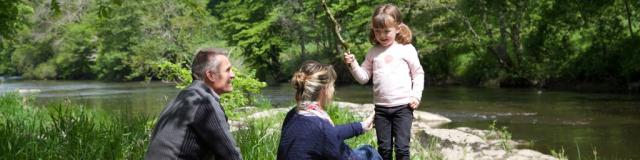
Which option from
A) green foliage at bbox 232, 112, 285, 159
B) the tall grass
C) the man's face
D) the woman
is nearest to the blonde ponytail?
the woman

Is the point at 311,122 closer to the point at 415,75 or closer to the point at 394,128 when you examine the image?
the point at 394,128

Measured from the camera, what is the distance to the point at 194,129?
9.73 ft

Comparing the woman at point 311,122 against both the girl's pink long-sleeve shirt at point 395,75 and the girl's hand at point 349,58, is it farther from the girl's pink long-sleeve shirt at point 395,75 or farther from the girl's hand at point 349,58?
the girl's pink long-sleeve shirt at point 395,75

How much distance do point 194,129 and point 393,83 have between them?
5.69 ft

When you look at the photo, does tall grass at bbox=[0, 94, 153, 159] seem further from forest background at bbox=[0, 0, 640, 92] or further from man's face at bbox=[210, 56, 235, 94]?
man's face at bbox=[210, 56, 235, 94]

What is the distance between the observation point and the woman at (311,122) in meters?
3.40

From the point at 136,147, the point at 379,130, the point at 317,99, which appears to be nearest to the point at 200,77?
the point at 317,99

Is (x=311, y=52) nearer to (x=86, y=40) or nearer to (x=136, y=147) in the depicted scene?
(x=86, y=40)

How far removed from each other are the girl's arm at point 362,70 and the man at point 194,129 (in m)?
1.40

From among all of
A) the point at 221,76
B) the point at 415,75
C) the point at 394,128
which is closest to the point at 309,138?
the point at 221,76

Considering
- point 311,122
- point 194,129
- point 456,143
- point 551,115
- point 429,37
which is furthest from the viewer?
point 429,37

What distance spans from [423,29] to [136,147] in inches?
902

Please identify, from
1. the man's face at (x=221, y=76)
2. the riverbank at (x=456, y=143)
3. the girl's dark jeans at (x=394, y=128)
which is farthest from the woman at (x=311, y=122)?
the riverbank at (x=456, y=143)

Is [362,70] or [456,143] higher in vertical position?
[362,70]
